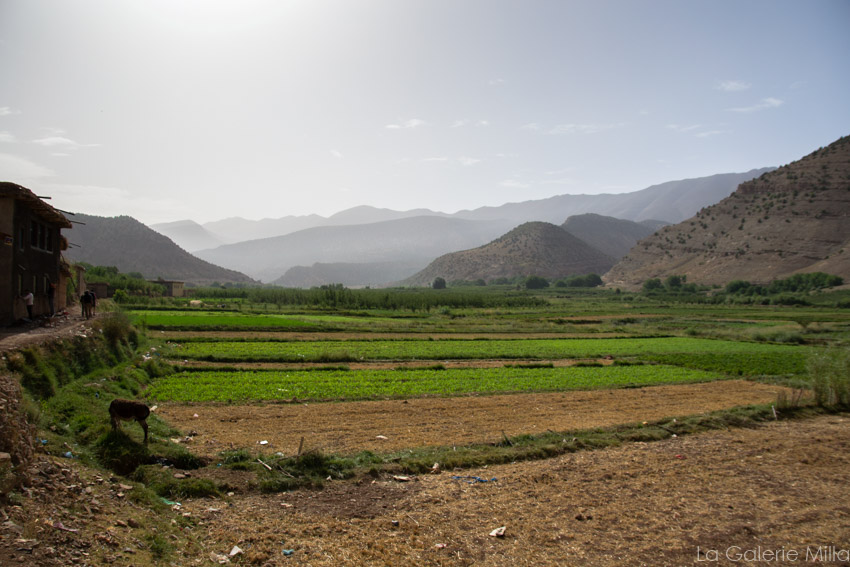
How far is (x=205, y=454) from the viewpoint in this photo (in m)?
11.8

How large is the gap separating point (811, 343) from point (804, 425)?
118 feet

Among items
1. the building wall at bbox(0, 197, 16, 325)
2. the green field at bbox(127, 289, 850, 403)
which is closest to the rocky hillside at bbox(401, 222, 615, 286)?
the green field at bbox(127, 289, 850, 403)

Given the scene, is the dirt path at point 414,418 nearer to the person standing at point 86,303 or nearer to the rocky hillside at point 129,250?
the person standing at point 86,303

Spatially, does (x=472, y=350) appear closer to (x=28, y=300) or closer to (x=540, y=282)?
(x=28, y=300)

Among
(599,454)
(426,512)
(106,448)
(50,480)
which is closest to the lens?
(50,480)

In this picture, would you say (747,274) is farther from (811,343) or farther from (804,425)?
(804,425)

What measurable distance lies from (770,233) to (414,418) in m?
126

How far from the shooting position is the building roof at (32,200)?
20.0 metres

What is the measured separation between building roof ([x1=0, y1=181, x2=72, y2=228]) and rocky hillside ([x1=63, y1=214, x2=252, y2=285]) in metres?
131

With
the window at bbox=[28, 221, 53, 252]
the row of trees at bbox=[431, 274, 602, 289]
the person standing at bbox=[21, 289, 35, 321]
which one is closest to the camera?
the person standing at bbox=[21, 289, 35, 321]

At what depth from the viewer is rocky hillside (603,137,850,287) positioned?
103 m

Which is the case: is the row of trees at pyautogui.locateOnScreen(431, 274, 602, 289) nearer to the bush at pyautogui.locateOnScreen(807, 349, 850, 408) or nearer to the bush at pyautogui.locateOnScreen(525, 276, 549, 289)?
the bush at pyautogui.locateOnScreen(525, 276, 549, 289)

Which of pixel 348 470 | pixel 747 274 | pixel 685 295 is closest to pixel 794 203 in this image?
pixel 747 274

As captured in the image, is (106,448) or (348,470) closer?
(106,448)
